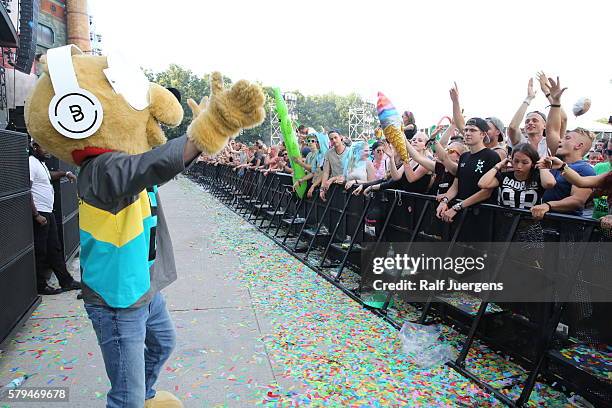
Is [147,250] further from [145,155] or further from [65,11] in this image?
[65,11]

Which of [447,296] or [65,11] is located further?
[65,11]

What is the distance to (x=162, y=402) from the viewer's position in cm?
260

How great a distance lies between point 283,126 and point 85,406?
274 inches

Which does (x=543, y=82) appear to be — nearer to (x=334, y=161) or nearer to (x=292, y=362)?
(x=292, y=362)

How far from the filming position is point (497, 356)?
379cm

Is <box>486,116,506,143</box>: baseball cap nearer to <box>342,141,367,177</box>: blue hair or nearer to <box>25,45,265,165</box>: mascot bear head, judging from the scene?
<box>342,141,367,177</box>: blue hair

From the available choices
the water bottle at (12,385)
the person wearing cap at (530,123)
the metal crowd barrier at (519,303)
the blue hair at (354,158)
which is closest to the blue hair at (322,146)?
the blue hair at (354,158)

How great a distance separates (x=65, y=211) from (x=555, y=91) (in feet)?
20.9

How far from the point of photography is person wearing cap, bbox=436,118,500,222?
409 centimetres

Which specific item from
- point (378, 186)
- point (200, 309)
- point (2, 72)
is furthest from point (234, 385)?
point (2, 72)

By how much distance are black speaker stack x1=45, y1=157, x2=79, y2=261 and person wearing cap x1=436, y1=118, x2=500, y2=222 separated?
183 inches

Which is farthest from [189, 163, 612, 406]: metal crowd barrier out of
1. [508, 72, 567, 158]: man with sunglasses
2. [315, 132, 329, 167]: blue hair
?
[315, 132, 329, 167]: blue hair

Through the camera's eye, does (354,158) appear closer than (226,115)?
No

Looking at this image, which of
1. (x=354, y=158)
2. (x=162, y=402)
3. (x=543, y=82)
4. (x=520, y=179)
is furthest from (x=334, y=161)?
(x=162, y=402)
